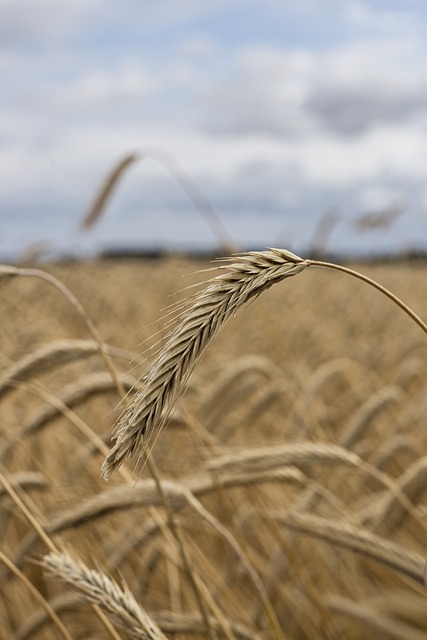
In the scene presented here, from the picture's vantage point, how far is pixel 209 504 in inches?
116

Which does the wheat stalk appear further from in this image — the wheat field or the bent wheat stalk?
the bent wheat stalk

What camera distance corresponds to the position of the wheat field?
4.34ft

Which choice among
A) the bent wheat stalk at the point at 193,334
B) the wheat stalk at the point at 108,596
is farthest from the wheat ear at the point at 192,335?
the wheat stalk at the point at 108,596

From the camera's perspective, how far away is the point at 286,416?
4441 millimetres

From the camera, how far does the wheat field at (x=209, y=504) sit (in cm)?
132

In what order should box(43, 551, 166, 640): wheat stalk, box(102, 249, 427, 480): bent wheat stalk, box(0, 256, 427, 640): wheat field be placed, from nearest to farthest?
box(102, 249, 427, 480): bent wheat stalk, box(43, 551, 166, 640): wheat stalk, box(0, 256, 427, 640): wheat field

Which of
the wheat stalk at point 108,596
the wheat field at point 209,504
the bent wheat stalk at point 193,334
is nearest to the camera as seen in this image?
the bent wheat stalk at point 193,334

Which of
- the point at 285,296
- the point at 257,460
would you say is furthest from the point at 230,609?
the point at 285,296

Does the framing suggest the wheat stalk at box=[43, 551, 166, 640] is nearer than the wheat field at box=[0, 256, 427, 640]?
Yes

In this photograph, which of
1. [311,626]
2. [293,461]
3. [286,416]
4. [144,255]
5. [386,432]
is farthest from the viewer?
[144,255]

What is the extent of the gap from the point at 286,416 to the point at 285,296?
702 centimetres

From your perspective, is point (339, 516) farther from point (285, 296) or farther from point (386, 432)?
point (285, 296)

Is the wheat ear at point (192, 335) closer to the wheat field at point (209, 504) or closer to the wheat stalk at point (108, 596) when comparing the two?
the wheat field at point (209, 504)

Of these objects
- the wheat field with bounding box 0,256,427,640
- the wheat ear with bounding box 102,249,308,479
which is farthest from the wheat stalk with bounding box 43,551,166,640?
the wheat ear with bounding box 102,249,308,479
